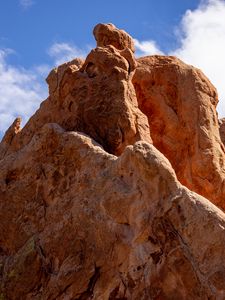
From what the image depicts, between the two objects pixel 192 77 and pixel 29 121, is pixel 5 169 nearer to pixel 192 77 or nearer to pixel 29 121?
pixel 29 121

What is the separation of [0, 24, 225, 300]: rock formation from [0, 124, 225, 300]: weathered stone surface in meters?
0.03

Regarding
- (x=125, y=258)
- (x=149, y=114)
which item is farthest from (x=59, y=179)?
(x=149, y=114)

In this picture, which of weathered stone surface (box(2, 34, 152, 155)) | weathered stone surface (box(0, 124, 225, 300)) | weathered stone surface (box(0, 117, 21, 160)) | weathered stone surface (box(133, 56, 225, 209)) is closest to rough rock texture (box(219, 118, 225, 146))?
weathered stone surface (box(133, 56, 225, 209))

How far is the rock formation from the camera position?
46.1 feet

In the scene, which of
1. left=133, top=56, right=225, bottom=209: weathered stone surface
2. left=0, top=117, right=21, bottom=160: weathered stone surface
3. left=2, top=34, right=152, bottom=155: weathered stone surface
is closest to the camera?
left=2, top=34, right=152, bottom=155: weathered stone surface

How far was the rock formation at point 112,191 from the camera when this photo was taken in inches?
553

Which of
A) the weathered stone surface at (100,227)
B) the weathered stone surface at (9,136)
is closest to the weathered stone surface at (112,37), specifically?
the weathered stone surface at (9,136)

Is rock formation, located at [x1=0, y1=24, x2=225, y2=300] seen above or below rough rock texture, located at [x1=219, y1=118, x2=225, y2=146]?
below

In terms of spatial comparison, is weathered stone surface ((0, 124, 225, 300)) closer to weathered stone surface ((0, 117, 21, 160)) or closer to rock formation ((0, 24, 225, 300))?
rock formation ((0, 24, 225, 300))

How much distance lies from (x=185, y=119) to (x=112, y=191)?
29.5 feet

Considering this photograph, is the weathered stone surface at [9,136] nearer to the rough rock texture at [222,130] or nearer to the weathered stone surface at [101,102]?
the weathered stone surface at [101,102]

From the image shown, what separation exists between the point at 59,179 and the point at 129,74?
5422mm

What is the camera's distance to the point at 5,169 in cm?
1898

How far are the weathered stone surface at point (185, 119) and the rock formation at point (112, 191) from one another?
0.15ft
